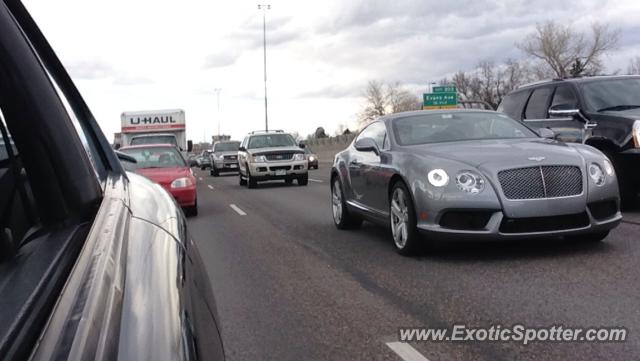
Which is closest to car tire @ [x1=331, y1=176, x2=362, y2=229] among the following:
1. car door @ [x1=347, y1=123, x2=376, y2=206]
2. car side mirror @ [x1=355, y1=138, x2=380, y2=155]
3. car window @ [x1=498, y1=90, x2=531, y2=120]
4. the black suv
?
car door @ [x1=347, y1=123, x2=376, y2=206]

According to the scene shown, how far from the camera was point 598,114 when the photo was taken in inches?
387

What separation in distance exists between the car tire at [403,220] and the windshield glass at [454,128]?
78cm

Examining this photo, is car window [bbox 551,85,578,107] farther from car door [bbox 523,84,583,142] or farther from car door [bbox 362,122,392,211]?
car door [bbox 362,122,392,211]

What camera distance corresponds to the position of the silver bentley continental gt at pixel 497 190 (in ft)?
20.8

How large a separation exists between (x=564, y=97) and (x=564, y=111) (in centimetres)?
73

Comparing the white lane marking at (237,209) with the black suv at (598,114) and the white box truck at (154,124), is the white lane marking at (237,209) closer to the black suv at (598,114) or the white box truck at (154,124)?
the black suv at (598,114)

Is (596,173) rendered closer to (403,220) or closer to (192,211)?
(403,220)

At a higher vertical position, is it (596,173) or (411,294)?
(596,173)

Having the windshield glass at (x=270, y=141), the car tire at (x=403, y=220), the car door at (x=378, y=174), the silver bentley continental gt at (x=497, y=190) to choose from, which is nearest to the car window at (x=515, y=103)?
the car door at (x=378, y=174)

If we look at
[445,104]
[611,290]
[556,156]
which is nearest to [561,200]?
[556,156]

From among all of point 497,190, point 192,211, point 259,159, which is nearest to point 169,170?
point 192,211

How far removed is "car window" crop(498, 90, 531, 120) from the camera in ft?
38.5

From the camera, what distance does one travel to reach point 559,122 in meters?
10.5

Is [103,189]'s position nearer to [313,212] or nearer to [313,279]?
[313,279]
